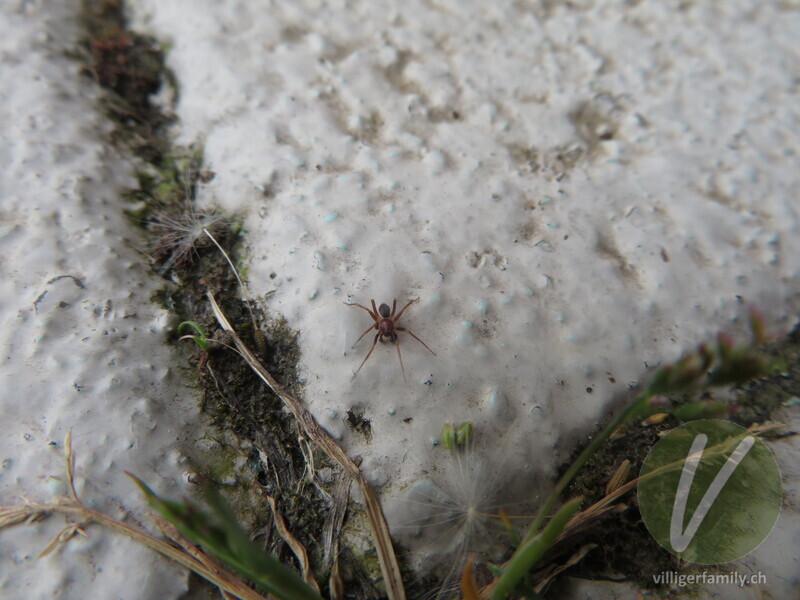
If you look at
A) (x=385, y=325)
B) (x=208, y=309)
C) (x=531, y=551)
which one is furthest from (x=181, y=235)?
(x=531, y=551)

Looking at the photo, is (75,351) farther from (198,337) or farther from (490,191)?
(490,191)

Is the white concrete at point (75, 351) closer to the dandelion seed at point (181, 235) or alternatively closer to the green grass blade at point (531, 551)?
the dandelion seed at point (181, 235)

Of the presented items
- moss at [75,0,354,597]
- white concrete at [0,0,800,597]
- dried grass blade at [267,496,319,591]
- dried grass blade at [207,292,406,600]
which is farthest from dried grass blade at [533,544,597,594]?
dried grass blade at [267,496,319,591]

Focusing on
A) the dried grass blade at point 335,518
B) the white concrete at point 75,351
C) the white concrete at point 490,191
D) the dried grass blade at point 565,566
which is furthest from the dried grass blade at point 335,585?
the dried grass blade at point 565,566

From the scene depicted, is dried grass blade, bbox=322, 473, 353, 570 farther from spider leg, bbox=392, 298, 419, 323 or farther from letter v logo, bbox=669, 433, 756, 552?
letter v logo, bbox=669, 433, 756, 552

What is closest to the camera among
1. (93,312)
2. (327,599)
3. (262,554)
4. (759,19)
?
(262,554)

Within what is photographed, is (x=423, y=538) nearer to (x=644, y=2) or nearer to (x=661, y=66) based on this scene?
(x=661, y=66)

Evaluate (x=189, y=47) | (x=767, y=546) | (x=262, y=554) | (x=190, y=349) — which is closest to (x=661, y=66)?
(x=767, y=546)

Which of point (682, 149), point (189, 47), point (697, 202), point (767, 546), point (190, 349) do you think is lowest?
point (767, 546)
